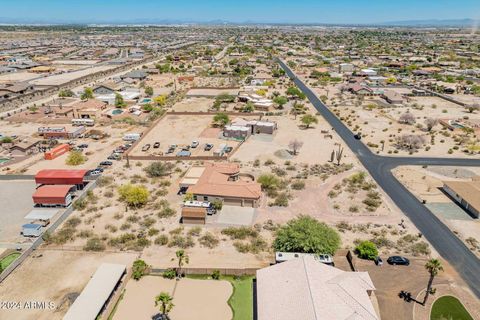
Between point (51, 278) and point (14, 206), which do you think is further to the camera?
point (14, 206)

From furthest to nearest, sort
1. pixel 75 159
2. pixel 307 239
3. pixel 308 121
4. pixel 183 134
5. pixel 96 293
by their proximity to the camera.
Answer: pixel 308 121, pixel 183 134, pixel 75 159, pixel 307 239, pixel 96 293

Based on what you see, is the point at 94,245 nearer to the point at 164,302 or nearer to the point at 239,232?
the point at 164,302

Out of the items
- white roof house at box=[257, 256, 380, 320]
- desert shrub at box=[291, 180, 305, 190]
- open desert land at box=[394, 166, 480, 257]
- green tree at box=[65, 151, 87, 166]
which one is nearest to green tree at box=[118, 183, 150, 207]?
green tree at box=[65, 151, 87, 166]

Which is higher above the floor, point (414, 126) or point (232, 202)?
point (414, 126)

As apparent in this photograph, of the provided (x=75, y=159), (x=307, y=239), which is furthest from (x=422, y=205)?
(x=75, y=159)

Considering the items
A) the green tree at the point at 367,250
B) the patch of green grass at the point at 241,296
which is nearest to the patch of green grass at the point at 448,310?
the green tree at the point at 367,250

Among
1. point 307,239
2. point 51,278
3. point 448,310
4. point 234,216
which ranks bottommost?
point 51,278

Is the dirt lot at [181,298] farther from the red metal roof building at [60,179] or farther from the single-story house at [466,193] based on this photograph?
the single-story house at [466,193]
